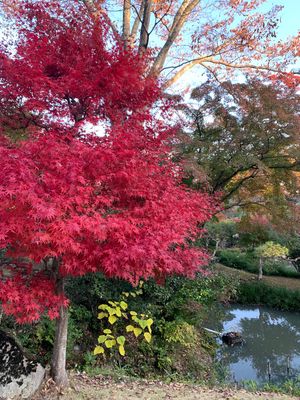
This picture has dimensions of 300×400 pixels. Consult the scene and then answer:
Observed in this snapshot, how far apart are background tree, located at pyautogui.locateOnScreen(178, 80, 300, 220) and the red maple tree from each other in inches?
173

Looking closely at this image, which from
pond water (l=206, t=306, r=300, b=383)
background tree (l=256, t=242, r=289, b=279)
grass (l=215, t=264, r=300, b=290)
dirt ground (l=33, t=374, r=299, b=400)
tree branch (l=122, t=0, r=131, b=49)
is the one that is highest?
tree branch (l=122, t=0, r=131, b=49)

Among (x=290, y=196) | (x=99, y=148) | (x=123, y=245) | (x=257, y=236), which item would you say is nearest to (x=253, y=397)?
(x=123, y=245)

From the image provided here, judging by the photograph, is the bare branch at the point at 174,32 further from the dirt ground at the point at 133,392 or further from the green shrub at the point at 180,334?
the dirt ground at the point at 133,392

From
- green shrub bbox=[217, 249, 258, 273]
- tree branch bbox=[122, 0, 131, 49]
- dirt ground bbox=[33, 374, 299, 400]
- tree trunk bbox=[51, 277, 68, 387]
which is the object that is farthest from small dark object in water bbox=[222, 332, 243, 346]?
tree branch bbox=[122, 0, 131, 49]

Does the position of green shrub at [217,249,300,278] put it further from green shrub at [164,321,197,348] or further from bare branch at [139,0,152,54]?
bare branch at [139,0,152,54]

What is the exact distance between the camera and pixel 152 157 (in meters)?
3.90

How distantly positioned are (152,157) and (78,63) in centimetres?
151

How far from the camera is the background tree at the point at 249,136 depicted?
912cm

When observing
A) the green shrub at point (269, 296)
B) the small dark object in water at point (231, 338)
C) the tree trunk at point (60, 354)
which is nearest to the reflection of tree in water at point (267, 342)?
the small dark object in water at point (231, 338)

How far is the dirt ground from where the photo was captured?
4.33 m

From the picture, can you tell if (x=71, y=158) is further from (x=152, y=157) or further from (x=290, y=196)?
(x=290, y=196)

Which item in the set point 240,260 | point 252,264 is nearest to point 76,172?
point 252,264

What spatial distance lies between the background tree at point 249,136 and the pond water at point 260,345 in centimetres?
430

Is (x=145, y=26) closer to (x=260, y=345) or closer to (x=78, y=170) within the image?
(x=78, y=170)
